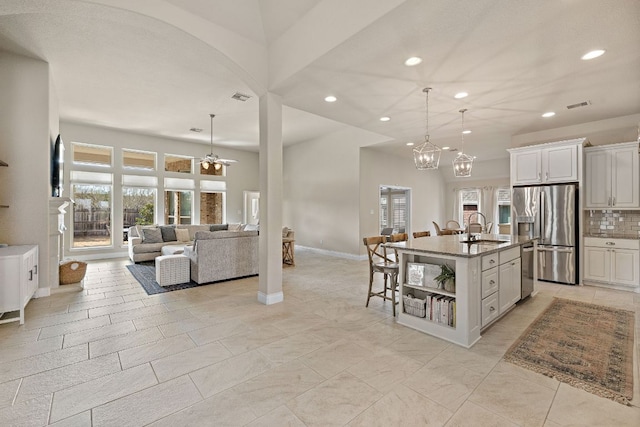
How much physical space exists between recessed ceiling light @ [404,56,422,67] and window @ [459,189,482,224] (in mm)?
8517

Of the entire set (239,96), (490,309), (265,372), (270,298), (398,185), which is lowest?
(265,372)

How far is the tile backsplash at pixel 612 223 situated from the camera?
4847 mm

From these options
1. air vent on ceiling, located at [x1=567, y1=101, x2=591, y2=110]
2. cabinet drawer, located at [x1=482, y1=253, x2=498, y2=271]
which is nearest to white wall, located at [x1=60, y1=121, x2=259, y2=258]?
cabinet drawer, located at [x1=482, y1=253, x2=498, y2=271]

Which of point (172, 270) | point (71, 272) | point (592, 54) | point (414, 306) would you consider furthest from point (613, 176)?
point (71, 272)

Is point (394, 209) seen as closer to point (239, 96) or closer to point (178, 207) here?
point (239, 96)

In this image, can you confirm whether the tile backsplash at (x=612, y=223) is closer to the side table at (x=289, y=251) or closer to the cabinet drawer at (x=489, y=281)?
the cabinet drawer at (x=489, y=281)

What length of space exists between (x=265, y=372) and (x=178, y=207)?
8.26 m

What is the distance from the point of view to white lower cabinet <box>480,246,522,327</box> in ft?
9.80

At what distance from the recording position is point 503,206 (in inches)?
392

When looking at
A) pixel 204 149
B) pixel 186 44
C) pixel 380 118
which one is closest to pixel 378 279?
pixel 380 118

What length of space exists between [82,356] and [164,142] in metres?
7.46

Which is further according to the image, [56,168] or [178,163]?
[178,163]

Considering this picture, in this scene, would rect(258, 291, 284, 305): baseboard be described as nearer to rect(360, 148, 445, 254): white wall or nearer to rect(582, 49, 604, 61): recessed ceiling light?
rect(360, 148, 445, 254): white wall

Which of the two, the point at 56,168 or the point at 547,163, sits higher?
the point at 547,163
